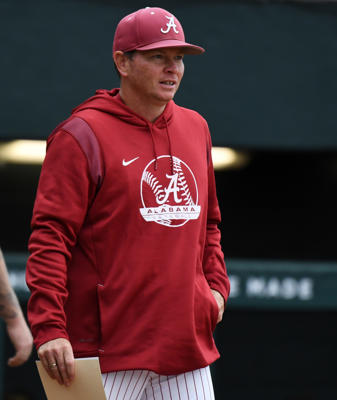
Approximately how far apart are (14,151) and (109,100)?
3.53m

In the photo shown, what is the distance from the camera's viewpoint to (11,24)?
222 inches

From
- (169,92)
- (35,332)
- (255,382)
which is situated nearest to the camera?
(35,332)

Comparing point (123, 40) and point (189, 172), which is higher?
point (123, 40)

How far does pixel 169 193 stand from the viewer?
2807mm

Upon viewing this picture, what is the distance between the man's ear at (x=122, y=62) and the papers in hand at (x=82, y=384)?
3.17ft

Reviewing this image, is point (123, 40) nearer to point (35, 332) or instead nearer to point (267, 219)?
point (35, 332)

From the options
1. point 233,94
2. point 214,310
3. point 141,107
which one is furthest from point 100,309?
point 233,94

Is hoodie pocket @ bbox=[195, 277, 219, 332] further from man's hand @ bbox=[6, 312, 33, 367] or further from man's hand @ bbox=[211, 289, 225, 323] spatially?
man's hand @ bbox=[6, 312, 33, 367]

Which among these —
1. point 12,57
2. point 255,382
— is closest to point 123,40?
point 12,57

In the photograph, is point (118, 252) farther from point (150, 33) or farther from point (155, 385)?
point (150, 33)

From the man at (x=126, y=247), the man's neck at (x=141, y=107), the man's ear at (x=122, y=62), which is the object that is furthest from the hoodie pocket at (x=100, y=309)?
the man's ear at (x=122, y=62)

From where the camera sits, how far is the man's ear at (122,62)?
9.59 ft

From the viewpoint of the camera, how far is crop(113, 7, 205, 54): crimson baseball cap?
2.83 m

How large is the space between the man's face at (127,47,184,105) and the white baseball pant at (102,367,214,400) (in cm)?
90
